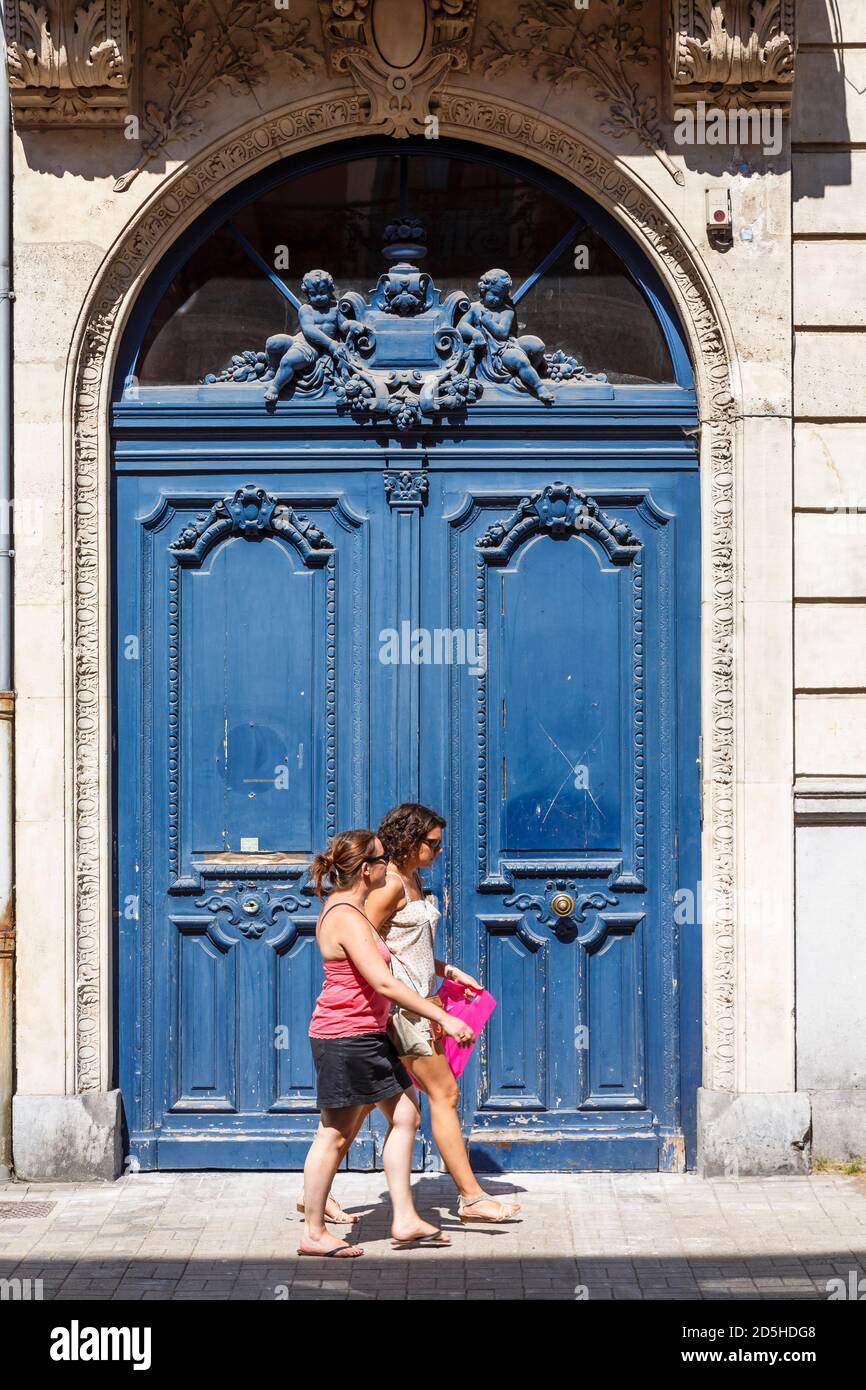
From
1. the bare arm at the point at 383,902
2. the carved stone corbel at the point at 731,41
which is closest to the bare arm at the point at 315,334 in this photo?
the carved stone corbel at the point at 731,41

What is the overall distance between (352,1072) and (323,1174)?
424mm

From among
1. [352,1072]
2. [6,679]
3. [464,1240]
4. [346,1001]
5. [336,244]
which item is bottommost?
[464,1240]

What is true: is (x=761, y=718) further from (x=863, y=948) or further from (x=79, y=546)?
(x=79, y=546)

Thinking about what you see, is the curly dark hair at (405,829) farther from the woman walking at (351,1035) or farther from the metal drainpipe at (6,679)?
the metal drainpipe at (6,679)

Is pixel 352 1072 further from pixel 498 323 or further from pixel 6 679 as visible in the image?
pixel 498 323

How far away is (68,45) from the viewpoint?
7.32 meters

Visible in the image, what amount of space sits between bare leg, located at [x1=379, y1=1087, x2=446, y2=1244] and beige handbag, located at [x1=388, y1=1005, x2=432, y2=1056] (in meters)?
0.21

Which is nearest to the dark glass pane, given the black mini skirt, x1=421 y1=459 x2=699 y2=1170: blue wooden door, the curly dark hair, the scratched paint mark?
x1=421 y1=459 x2=699 y2=1170: blue wooden door

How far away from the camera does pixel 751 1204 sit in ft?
23.3

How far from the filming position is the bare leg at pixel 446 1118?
6.79 metres

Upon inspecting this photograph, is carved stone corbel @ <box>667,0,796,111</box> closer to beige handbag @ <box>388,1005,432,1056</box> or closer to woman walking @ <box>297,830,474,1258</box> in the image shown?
woman walking @ <box>297,830,474,1258</box>

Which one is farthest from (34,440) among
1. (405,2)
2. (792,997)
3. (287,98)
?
(792,997)

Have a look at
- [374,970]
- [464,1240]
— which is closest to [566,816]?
[374,970]

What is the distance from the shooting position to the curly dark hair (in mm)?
6582
